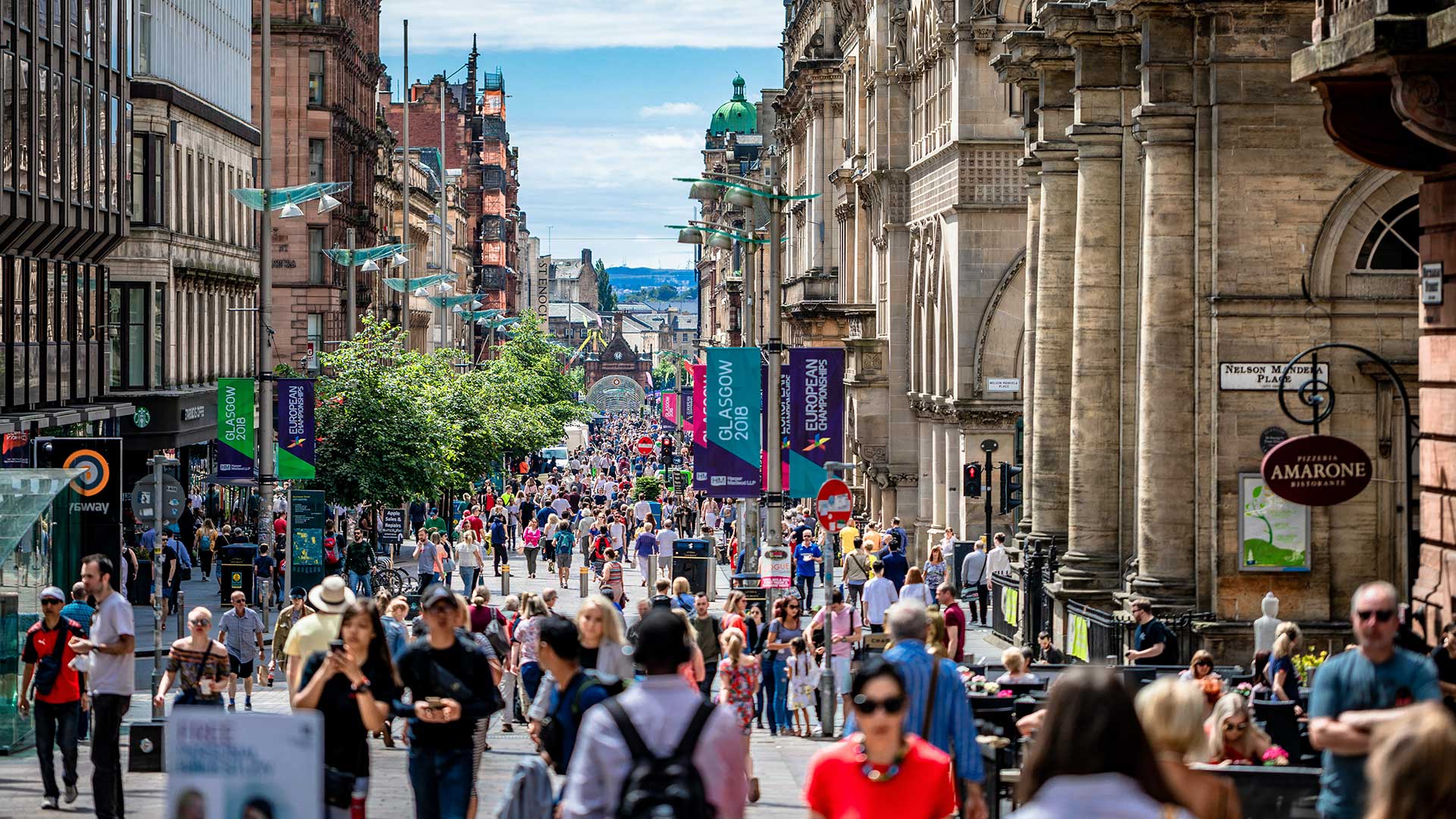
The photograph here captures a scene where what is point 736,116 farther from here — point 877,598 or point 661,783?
point 661,783

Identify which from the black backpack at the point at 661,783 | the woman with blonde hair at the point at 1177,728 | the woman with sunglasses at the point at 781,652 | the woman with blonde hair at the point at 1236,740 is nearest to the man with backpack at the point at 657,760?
the black backpack at the point at 661,783

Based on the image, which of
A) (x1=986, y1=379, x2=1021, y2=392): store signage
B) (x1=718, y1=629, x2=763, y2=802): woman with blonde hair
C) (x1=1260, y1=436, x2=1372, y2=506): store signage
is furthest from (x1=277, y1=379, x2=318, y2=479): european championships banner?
(x1=1260, y1=436, x2=1372, y2=506): store signage

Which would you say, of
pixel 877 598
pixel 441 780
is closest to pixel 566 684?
pixel 441 780

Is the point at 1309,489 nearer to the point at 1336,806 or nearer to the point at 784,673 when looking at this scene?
the point at 784,673

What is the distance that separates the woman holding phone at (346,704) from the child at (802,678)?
12876 mm

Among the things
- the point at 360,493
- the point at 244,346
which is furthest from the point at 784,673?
the point at 244,346

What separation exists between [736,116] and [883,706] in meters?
178

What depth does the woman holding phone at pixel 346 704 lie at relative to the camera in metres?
11.3

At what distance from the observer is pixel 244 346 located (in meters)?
68.9

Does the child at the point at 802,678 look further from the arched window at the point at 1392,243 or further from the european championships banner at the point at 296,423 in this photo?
the european championships banner at the point at 296,423

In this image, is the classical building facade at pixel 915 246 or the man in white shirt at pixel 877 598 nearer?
the man in white shirt at pixel 877 598

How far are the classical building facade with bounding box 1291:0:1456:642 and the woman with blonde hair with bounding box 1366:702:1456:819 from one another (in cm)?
1006

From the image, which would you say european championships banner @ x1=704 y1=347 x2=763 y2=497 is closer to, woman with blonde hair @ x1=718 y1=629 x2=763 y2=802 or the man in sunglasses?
woman with blonde hair @ x1=718 y1=629 x2=763 y2=802

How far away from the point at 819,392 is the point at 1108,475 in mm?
10857
